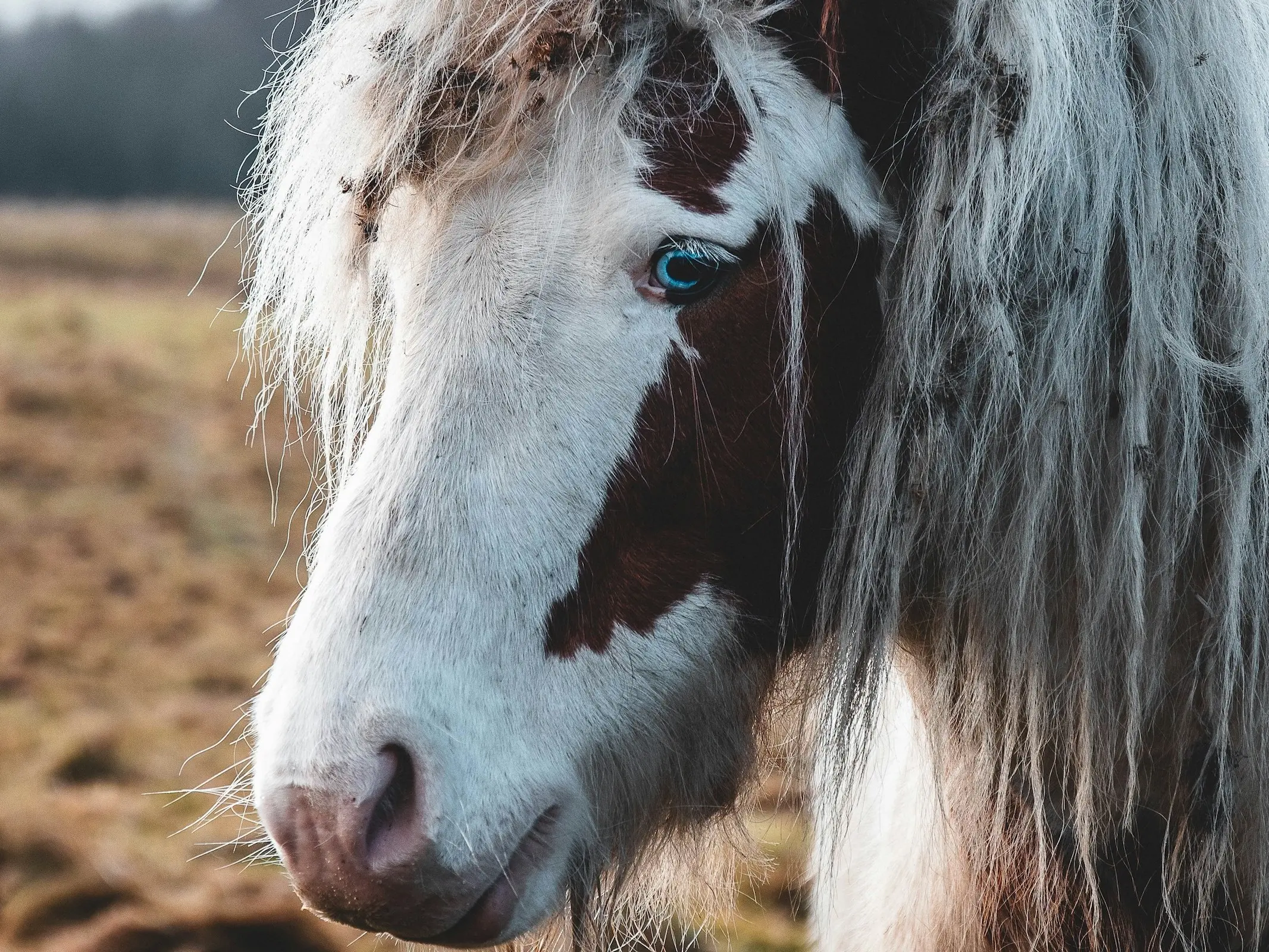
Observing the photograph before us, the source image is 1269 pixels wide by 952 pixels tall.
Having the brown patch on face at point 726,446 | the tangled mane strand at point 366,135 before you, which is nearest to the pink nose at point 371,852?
the brown patch on face at point 726,446

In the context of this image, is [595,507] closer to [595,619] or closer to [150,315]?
[595,619]

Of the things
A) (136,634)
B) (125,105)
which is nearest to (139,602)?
(136,634)

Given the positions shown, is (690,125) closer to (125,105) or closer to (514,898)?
(514,898)

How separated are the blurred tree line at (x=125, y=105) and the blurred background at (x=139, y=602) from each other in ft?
3.88

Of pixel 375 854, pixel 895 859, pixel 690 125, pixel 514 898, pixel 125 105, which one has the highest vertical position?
pixel 125 105

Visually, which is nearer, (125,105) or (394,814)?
(394,814)

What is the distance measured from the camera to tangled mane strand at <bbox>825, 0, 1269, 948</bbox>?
1.20 m

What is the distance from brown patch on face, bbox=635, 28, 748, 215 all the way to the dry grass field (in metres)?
0.69

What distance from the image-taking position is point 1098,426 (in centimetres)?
125

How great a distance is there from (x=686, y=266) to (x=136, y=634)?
445cm

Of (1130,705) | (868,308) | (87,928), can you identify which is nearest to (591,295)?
(868,308)

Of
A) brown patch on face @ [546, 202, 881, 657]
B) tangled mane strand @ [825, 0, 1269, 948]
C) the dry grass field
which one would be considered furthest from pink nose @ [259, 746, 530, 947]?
tangled mane strand @ [825, 0, 1269, 948]

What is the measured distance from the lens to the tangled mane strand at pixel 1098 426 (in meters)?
1.20

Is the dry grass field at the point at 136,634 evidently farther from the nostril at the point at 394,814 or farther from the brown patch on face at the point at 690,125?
the brown patch on face at the point at 690,125
